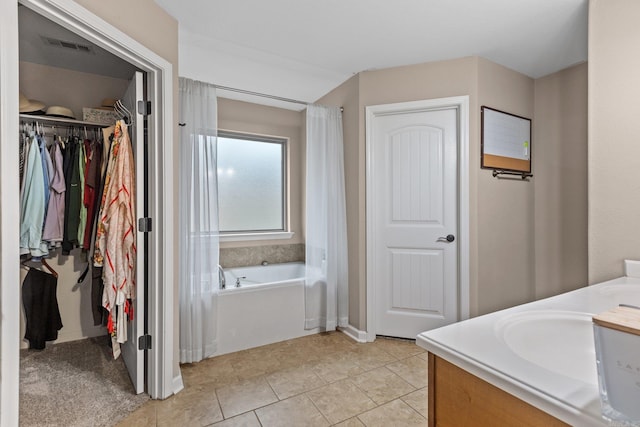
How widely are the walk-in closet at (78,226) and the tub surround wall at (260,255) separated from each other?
4.00 feet

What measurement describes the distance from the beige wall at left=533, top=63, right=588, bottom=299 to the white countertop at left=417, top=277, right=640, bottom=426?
1.90 metres

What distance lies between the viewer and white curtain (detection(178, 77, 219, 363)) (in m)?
2.17

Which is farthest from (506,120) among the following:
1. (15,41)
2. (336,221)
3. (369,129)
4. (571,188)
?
(15,41)

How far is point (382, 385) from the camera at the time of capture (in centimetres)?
200

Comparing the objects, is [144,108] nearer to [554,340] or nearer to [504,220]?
[554,340]

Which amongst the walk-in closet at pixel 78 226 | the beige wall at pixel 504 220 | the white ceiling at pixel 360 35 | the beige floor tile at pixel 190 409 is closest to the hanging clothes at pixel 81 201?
the walk-in closet at pixel 78 226

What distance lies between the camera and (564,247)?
Result: 2699 mm

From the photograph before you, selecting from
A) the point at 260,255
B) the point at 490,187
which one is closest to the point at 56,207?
the point at 260,255

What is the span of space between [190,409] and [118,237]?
1.11m

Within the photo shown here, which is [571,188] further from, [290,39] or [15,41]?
[15,41]

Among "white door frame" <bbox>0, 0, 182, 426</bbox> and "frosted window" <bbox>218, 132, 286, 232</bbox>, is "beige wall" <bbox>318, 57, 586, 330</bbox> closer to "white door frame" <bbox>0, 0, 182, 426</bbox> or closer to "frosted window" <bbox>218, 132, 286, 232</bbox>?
"frosted window" <bbox>218, 132, 286, 232</bbox>

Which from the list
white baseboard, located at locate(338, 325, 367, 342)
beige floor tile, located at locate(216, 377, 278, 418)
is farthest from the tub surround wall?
beige floor tile, located at locate(216, 377, 278, 418)

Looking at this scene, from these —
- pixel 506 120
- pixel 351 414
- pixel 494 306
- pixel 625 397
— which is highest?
pixel 506 120

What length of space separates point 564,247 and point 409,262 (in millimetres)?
1408
